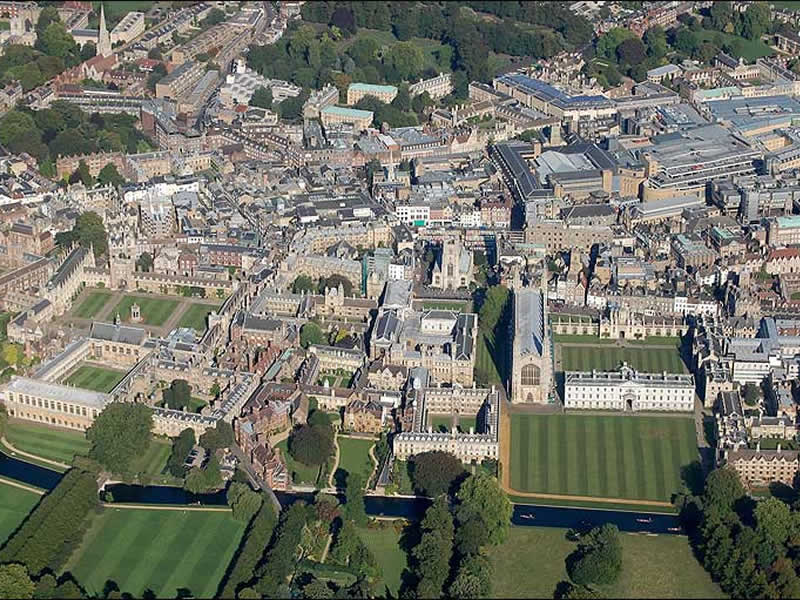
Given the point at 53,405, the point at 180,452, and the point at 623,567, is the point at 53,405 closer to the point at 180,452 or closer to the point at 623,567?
the point at 180,452

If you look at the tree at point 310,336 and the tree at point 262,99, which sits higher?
the tree at point 310,336

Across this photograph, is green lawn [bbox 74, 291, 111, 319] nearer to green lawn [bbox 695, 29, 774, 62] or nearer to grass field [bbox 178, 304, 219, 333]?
grass field [bbox 178, 304, 219, 333]

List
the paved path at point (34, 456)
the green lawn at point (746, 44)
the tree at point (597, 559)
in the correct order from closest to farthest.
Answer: the tree at point (597, 559)
the paved path at point (34, 456)
the green lawn at point (746, 44)

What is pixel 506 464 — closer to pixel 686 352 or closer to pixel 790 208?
pixel 686 352

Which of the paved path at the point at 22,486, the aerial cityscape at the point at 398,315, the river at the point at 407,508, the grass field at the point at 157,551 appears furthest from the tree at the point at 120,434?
the grass field at the point at 157,551

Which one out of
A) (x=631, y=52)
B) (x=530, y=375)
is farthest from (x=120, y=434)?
(x=631, y=52)

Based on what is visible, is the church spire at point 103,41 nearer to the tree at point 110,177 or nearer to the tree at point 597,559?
the tree at point 110,177

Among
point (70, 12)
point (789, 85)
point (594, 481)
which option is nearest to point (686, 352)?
point (594, 481)
